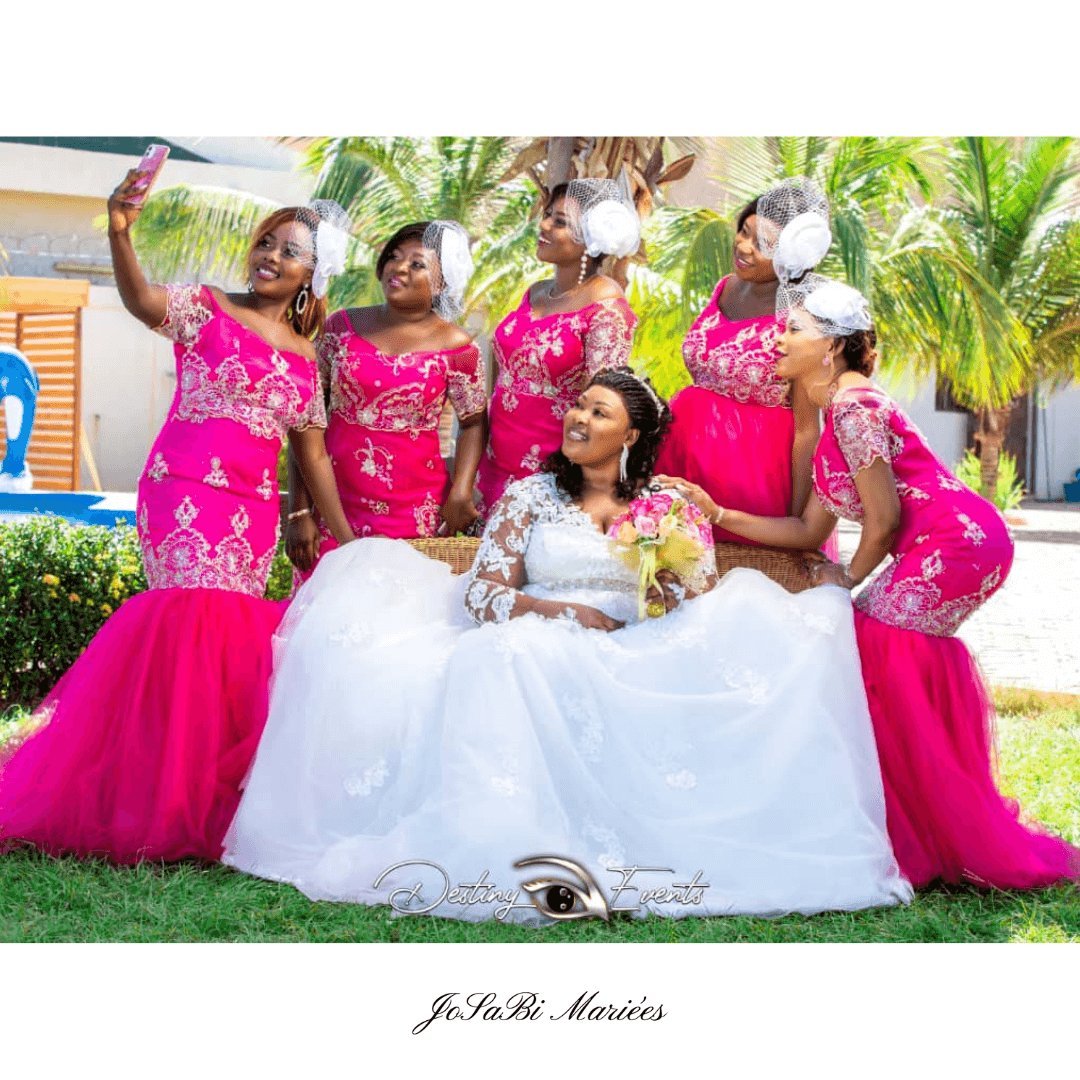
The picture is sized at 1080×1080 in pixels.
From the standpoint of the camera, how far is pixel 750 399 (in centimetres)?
515

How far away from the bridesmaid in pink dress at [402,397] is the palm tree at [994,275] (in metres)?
6.53

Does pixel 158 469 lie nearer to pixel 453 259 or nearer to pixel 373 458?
pixel 373 458

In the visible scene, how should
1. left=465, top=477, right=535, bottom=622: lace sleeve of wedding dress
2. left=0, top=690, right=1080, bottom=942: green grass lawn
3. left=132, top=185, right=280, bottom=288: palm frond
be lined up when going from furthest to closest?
left=132, top=185, right=280, bottom=288: palm frond → left=465, top=477, right=535, bottom=622: lace sleeve of wedding dress → left=0, top=690, right=1080, bottom=942: green grass lawn

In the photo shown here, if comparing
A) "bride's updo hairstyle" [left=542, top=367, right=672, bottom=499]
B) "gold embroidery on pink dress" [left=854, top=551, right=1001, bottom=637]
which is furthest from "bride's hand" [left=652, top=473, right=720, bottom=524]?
"gold embroidery on pink dress" [left=854, top=551, right=1001, bottom=637]

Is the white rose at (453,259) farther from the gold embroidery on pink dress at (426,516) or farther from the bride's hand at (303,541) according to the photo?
the bride's hand at (303,541)

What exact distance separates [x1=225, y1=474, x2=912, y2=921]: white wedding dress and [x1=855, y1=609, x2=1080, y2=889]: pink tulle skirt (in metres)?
0.20

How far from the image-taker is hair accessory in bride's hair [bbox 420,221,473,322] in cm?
512

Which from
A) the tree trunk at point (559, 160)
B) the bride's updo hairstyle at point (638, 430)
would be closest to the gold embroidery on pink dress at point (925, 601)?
the bride's updo hairstyle at point (638, 430)

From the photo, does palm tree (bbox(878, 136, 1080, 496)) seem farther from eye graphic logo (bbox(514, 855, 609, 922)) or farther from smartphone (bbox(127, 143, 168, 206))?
smartphone (bbox(127, 143, 168, 206))

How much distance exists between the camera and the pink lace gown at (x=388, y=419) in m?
5.16

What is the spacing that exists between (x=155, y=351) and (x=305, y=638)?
1587cm

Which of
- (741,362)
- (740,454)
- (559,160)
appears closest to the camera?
(741,362)

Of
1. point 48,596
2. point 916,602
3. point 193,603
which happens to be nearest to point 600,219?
point 916,602

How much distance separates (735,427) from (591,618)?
3.50 ft
